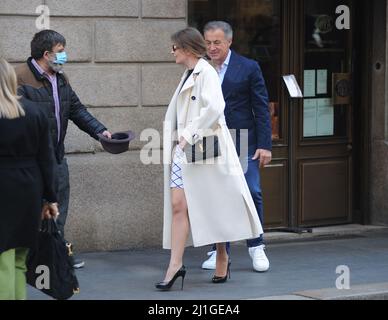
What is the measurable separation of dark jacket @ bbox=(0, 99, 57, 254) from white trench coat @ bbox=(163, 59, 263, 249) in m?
1.59

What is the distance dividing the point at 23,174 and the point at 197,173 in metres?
1.93

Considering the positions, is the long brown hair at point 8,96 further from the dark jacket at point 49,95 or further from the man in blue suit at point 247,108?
the man in blue suit at point 247,108

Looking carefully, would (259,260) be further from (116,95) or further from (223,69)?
(116,95)

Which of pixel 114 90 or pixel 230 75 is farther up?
pixel 230 75

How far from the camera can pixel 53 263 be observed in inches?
263

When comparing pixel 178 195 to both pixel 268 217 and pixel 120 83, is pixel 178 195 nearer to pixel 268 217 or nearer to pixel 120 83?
pixel 120 83

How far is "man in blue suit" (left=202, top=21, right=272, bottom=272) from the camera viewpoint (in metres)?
8.59

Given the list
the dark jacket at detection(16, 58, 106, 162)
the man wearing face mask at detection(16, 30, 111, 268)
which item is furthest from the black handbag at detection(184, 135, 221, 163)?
the dark jacket at detection(16, 58, 106, 162)

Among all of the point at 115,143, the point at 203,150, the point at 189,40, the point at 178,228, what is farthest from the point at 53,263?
the point at 189,40

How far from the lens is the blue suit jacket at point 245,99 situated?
339 inches

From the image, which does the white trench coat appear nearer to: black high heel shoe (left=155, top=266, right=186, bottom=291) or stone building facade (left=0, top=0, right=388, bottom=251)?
black high heel shoe (left=155, top=266, right=186, bottom=291)

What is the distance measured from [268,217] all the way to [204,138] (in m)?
3.29

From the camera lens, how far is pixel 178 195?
309 inches
